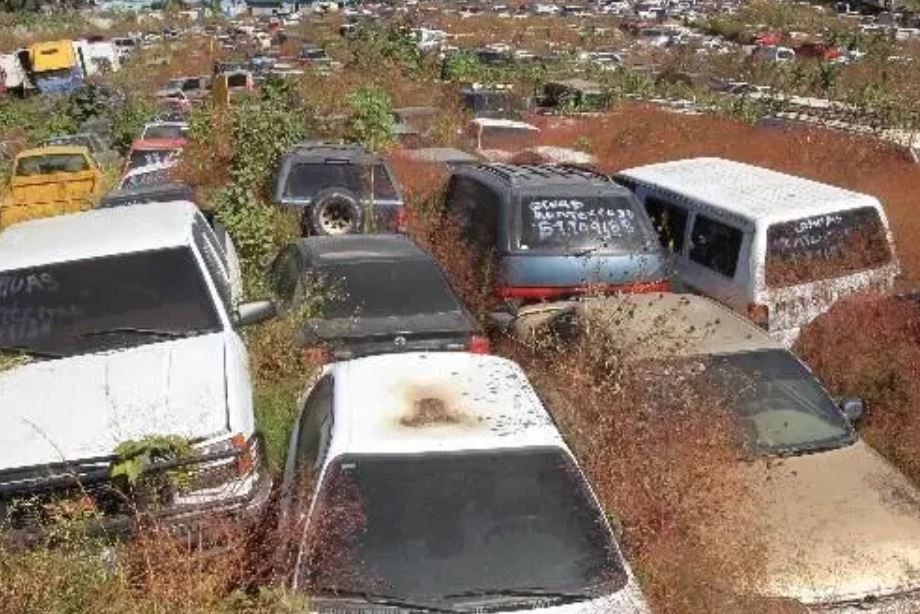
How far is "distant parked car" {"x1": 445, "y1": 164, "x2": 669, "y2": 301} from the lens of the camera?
32.1 feet

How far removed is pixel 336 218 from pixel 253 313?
516cm

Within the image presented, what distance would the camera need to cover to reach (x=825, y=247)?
945 centimetres

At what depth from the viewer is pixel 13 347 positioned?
6516 mm

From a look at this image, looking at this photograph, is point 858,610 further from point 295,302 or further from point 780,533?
point 295,302

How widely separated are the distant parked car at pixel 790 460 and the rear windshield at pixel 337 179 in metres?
5.17

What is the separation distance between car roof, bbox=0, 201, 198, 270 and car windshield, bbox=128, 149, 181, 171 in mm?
11721

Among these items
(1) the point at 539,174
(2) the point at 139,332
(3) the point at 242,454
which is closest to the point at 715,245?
(1) the point at 539,174

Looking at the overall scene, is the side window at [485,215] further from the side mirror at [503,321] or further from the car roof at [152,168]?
the car roof at [152,168]

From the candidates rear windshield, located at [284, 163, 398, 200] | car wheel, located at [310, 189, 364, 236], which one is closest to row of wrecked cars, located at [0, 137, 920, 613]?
car wheel, located at [310, 189, 364, 236]

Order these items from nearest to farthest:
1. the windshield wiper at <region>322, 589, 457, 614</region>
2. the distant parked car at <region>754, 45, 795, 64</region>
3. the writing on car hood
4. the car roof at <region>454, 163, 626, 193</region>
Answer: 1. the windshield wiper at <region>322, 589, 457, 614</region>
2. the writing on car hood
3. the car roof at <region>454, 163, 626, 193</region>
4. the distant parked car at <region>754, 45, 795, 64</region>

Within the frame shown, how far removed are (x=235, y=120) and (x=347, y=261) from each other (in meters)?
9.23

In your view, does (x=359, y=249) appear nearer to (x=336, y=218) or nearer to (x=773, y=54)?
(x=336, y=218)

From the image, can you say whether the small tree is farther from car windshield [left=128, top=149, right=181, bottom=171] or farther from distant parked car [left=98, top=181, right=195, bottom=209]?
distant parked car [left=98, top=181, right=195, bottom=209]

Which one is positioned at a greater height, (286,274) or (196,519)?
(196,519)
